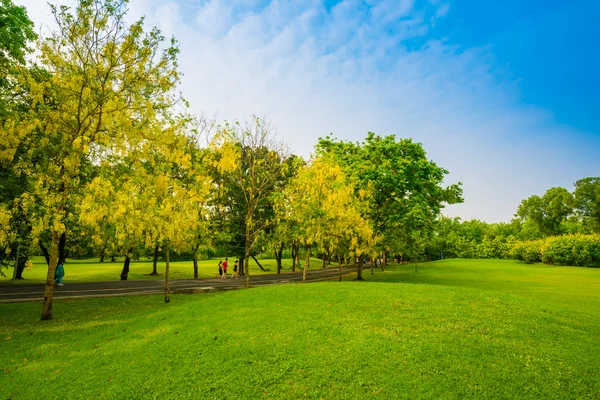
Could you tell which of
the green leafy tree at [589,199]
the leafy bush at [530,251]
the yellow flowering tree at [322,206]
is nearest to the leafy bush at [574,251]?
the leafy bush at [530,251]

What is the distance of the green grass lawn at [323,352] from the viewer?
691cm

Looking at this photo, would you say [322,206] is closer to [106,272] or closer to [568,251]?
[106,272]

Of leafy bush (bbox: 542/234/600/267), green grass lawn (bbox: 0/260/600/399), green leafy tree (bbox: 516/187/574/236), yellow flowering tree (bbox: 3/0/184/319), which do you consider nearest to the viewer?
green grass lawn (bbox: 0/260/600/399)

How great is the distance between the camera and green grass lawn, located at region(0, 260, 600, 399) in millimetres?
6906

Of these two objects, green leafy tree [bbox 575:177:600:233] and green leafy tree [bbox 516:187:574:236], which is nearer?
green leafy tree [bbox 575:177:600:233]

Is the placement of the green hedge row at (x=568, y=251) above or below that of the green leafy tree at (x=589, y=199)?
below

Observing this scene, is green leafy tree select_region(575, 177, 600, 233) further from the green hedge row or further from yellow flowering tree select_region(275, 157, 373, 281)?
yellow flowering tree select_region(275, 157, 373, 281)

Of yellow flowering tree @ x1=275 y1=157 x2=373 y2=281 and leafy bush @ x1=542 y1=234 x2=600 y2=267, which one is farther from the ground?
yellow flowering tree @ x1=275 y1=157 x2=373 y2=281

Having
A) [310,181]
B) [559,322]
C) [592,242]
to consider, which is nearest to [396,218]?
[310,181]

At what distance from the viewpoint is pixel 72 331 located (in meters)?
12.7

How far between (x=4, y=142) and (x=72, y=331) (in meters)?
8.70

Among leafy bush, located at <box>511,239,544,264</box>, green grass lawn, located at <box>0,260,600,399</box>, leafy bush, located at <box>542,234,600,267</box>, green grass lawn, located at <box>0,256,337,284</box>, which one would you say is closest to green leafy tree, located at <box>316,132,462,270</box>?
green grass lawn, located at <box>0,260,600,399</box>

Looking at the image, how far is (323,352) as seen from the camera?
27.1ft

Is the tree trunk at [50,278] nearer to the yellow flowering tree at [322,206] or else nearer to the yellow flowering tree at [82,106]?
the yellow flowering tree at [82,106]
